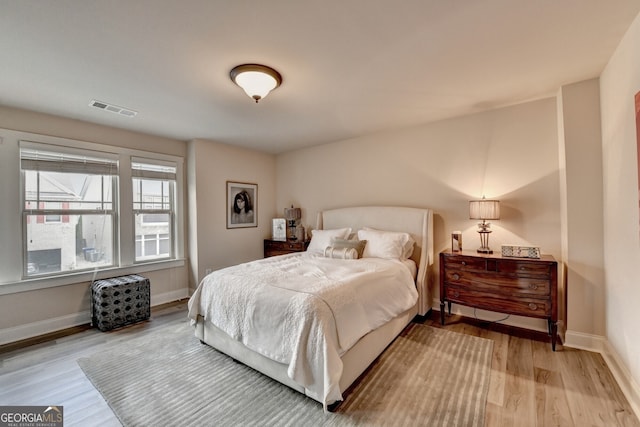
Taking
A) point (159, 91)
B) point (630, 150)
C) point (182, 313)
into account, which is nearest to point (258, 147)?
point (159, 91)

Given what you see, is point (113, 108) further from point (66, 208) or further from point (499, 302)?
point (499, 302)

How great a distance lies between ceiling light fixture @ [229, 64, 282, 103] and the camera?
217 cm

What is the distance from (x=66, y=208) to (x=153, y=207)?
3.19ft

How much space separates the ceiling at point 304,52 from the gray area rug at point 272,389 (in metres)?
2.51

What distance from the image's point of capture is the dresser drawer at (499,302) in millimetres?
2561

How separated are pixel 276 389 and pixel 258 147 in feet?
12.7

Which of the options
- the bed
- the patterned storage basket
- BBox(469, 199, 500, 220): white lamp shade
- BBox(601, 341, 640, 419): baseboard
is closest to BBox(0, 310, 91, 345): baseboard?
the patterned storage basket

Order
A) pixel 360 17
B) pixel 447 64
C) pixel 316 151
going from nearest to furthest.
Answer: pixel 360 17
pixel 447 64
pixel 316 151

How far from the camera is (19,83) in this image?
2375 mm

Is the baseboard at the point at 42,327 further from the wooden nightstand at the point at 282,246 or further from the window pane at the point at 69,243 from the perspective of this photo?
the wooden nightstand at the point at 282,246

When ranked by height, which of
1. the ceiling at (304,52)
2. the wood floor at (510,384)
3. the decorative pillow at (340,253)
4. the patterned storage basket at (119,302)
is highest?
the ceiling at (304,52)

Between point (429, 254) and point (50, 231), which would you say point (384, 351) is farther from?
point (50, 231)

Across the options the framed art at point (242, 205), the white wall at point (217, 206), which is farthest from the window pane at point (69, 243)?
the framed art at point (242, 205)

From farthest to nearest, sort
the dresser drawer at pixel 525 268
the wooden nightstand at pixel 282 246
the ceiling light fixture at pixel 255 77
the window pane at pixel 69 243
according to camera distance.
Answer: the wooden nightstand at pixel 282 246 < the window pane at pixel 69 243 < the dresser drawer at pixel 525 268 < the ceiling light fixture at pixel 255 77
